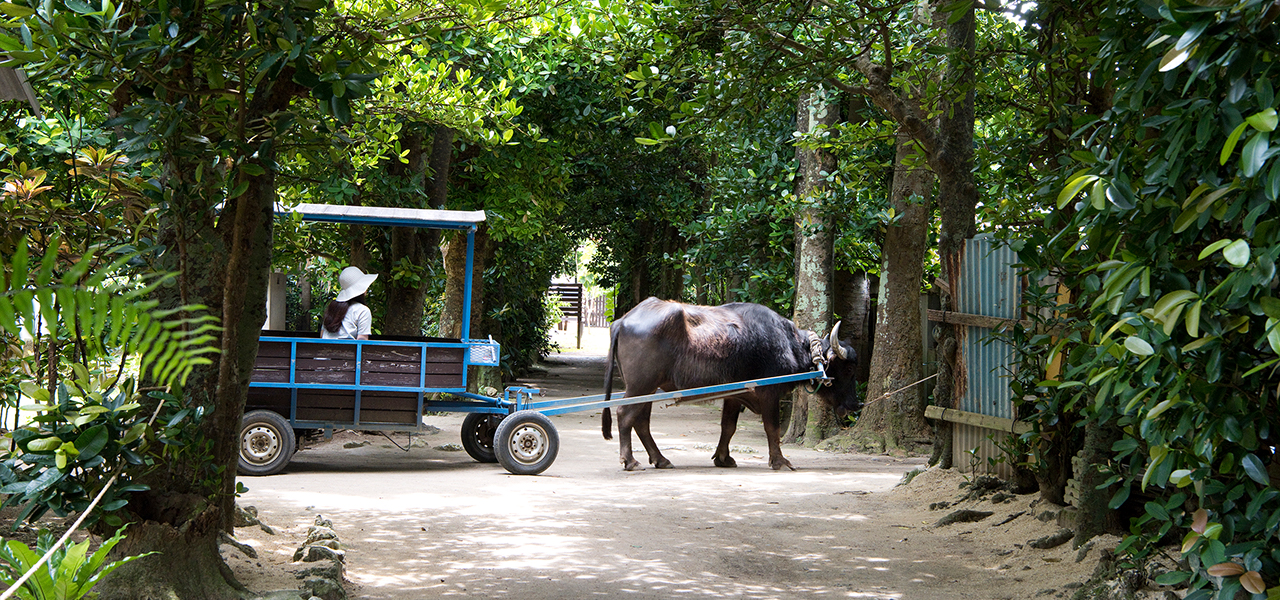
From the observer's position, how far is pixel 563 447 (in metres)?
11.5

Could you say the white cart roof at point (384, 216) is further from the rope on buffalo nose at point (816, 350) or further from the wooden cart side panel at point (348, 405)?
the rope on buffalo nose at point (816, 350)

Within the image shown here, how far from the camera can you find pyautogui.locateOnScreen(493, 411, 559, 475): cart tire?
8.98 metres

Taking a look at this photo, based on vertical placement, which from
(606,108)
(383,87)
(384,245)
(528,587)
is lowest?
(528,587)

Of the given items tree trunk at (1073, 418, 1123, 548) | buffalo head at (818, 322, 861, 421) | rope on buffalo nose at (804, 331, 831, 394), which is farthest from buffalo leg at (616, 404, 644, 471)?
tree trunk at (1073, 418, 1123, 548)

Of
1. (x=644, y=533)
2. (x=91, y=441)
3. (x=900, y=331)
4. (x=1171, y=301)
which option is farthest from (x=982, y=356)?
(x=91, y=441)

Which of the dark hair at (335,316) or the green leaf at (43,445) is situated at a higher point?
the dark hair at (335,316)

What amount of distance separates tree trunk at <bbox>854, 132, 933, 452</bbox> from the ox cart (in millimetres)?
4067

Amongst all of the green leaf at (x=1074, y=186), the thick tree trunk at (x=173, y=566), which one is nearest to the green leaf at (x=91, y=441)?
the thick tree trunk at (x=173, y=566)

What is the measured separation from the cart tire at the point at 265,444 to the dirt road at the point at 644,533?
0.16m

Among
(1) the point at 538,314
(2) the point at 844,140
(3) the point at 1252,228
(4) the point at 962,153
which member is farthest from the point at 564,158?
(3) the point at 1252,228

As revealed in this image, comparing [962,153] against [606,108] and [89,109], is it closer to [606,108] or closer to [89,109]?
[89,109]

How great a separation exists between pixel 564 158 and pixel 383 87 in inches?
259

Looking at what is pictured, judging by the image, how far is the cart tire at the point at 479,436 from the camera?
980 cm

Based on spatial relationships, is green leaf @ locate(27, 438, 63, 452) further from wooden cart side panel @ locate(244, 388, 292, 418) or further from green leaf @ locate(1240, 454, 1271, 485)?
wooden cart side panel @ locate(244, 388, 292, 418)
